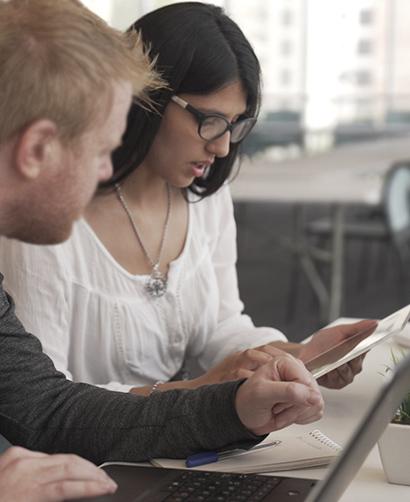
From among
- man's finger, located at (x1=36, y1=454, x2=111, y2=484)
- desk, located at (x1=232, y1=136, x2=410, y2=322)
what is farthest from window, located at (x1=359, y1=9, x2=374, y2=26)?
man's finger, located at (x1=36, y1=454, x2=111, y2=484)

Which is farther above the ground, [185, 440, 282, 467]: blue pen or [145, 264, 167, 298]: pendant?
[145, 264, 167, 298]: pendant

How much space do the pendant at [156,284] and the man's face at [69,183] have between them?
833 mm

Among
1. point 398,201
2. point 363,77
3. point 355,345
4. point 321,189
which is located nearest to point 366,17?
point 363,77

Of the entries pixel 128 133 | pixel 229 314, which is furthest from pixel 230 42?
pixel 229 314

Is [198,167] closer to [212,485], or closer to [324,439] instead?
[324,439]

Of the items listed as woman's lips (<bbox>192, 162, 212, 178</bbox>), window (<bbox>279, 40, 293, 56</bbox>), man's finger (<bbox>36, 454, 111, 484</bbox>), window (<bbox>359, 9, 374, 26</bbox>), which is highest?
window (<bbox>359, 9, 374, 26</bbox>)

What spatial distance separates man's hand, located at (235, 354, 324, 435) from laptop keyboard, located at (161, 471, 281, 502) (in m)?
0.12

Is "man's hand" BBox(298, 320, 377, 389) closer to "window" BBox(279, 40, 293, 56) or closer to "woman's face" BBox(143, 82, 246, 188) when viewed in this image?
"woman's face" BBox(143, 82, 246, 188)

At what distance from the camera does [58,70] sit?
1.41 m

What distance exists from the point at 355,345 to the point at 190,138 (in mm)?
576

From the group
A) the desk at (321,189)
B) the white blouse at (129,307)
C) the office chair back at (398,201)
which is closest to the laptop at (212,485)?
the white blouse at (129,307)

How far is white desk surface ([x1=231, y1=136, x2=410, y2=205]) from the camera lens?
5844 mm

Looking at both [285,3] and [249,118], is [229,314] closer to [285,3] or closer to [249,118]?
[249,118]

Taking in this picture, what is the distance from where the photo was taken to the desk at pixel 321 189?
19.0ft
